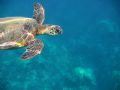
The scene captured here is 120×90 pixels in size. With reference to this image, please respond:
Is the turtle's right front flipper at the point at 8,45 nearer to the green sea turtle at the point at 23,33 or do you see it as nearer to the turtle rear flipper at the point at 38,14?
the green sea turtle at the point at 23,33

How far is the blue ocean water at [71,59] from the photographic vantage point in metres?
8.02

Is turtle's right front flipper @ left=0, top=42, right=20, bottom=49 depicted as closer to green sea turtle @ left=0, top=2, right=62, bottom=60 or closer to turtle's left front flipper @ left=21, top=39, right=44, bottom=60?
green sea turtle @ left=0, top=2, right=62, bottom=60

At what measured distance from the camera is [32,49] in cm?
347

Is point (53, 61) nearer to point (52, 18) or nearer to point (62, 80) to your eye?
point (62, 80)

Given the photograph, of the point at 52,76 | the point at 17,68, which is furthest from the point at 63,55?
the point at 17,68

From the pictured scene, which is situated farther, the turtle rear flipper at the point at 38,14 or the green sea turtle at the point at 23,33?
the turtle rear flipper at the point at 38,14

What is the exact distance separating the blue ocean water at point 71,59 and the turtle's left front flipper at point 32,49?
4.27m

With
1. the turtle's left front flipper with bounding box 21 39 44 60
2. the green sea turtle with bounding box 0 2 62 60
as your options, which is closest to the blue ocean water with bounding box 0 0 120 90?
the green sea turtle with bounding box 0 2 62 60

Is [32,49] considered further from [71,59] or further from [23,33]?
[71,59]

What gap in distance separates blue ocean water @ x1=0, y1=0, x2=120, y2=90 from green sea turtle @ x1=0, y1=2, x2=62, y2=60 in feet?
13.4

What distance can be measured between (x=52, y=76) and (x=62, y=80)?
39cm

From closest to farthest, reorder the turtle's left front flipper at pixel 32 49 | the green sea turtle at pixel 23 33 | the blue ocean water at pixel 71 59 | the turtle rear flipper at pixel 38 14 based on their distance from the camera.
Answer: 1. the turtle's left front flipper at pixel 32 49
2. the green sea turtle at pixel 23 33
3. the turtle rear flipper at pixel 38 14
4. the blue ocean water at pixel 71 59

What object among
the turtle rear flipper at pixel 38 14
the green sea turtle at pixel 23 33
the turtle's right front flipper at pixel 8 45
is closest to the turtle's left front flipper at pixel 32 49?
the green sea turtle at pixel 23 33

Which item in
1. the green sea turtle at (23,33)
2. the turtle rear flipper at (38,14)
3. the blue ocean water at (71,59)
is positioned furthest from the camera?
the blue ocean water at (71,59)
